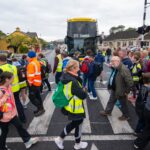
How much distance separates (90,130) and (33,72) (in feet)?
7.08

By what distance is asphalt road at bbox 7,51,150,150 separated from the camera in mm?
4354

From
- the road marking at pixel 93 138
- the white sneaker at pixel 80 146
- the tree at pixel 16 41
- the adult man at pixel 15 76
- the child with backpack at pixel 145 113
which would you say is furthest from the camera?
the tree at pixel 16 41

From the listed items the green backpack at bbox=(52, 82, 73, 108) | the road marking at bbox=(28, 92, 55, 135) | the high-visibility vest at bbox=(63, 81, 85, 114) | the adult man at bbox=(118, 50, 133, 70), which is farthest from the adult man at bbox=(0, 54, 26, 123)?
the adult man at bbox=(118, 50, 133, 70)

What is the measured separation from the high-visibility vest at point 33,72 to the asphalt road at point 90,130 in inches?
41.8

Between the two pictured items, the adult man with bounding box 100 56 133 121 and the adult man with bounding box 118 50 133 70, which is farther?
the adult man with bounding box 118 50 133 70

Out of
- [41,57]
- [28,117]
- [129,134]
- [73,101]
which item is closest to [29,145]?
[73,101]

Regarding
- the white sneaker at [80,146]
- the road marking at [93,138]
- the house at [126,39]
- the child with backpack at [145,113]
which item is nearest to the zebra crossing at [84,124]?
the road marking at [93,138]

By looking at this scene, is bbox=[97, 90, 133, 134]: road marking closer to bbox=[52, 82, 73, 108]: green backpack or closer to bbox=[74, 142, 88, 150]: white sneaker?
bbox=[74, 142, 88, 150]: white sneaker

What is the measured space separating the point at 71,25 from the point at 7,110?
13421mm

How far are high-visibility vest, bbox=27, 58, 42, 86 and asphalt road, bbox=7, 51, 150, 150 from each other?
106 cm

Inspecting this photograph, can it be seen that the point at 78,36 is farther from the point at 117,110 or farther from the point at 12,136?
the point at 12,136

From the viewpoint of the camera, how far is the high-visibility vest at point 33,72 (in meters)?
5.67

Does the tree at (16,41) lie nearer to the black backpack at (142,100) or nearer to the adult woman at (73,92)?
the adult woman at (73,92)

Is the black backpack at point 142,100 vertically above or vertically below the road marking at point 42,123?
above
